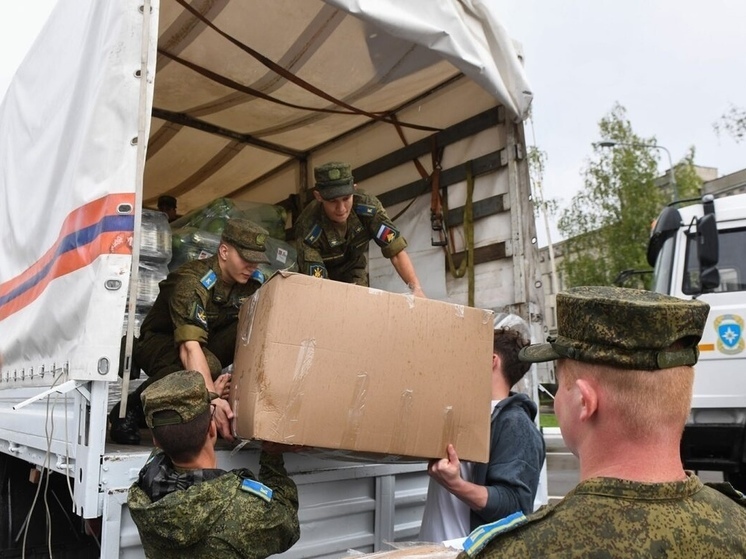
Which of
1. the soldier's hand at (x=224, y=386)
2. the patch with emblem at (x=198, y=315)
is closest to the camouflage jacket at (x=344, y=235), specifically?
the patch with emblem at (x=198, y=315)

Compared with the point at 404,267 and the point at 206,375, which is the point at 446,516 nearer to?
the point at 206,375

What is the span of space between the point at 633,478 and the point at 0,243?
10.2ft

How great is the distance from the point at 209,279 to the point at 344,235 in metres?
0.89

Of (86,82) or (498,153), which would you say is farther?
(498,153)

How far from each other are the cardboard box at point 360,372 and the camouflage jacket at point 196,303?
0.52m

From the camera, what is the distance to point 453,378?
196cm

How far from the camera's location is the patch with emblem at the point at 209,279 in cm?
268

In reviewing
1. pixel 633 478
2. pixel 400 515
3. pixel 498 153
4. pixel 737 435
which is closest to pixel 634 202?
pixel 737 435

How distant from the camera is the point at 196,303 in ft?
8.30

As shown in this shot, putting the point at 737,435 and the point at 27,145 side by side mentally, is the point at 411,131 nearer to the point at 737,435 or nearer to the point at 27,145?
the point at 27,145

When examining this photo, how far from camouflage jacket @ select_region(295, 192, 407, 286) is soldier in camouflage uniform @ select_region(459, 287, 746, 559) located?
2.25m

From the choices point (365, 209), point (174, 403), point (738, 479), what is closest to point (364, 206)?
point (365, 209)

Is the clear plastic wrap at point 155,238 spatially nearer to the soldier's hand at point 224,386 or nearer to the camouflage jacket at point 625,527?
the soldier's hand at point 224,386

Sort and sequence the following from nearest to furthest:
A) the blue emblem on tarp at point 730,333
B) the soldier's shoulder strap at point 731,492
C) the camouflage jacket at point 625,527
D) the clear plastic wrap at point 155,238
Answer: the camouflage jacket at point 625,527
the soldier's shoulder strap at point 731,492
the clear plastic wrap at point 155,238
the blue emblem on tarp at point 730,333
